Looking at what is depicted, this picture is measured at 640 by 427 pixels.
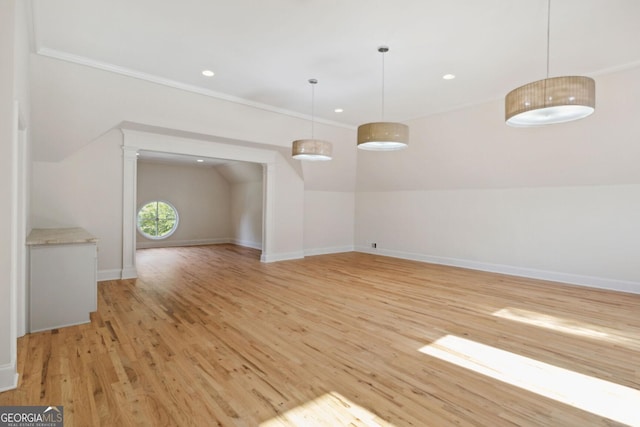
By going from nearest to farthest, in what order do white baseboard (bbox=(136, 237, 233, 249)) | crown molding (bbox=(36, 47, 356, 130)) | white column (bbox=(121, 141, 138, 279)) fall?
1. crown molding (bbox=(36, 47, 356, 130))
2. white column (bbox=(121, 141, 138, 279))
3. white baseboard (bbox=(136, 237, 233, 249))

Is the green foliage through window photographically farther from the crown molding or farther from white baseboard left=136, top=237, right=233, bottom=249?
the crown molding

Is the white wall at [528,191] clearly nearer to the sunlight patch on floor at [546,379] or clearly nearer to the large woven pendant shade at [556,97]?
the large woven pendant shade at [556,97]

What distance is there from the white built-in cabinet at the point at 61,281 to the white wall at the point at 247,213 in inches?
249

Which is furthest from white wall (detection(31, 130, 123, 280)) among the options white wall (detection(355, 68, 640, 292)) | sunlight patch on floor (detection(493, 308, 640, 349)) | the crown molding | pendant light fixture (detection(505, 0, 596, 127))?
sunlight patch on floor (detection(493, 308, 640, 349))

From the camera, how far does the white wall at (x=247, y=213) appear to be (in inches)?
390

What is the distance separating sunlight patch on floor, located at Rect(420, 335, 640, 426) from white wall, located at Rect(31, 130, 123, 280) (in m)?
5.21

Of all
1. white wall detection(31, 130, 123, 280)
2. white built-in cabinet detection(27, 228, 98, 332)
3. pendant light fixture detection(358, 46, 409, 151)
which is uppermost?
pendant light fixture detection(358, 46, 409, 151)

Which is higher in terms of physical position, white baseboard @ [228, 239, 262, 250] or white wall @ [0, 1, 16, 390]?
white wall @ [0, 1, 16, 390]

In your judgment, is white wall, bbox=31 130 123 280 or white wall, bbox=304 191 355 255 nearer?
white wall, bbox=31 130 123 280

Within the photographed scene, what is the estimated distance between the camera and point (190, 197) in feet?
34.8

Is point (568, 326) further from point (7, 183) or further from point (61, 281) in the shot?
point (61, 281)

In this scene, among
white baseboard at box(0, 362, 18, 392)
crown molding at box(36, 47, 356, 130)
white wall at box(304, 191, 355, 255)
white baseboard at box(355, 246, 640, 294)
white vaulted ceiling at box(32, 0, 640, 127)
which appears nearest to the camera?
white baseboard at box(0, 362, 18, 392)

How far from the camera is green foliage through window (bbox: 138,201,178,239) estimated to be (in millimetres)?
9953

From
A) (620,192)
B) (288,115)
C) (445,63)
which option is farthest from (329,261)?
(620,192)
